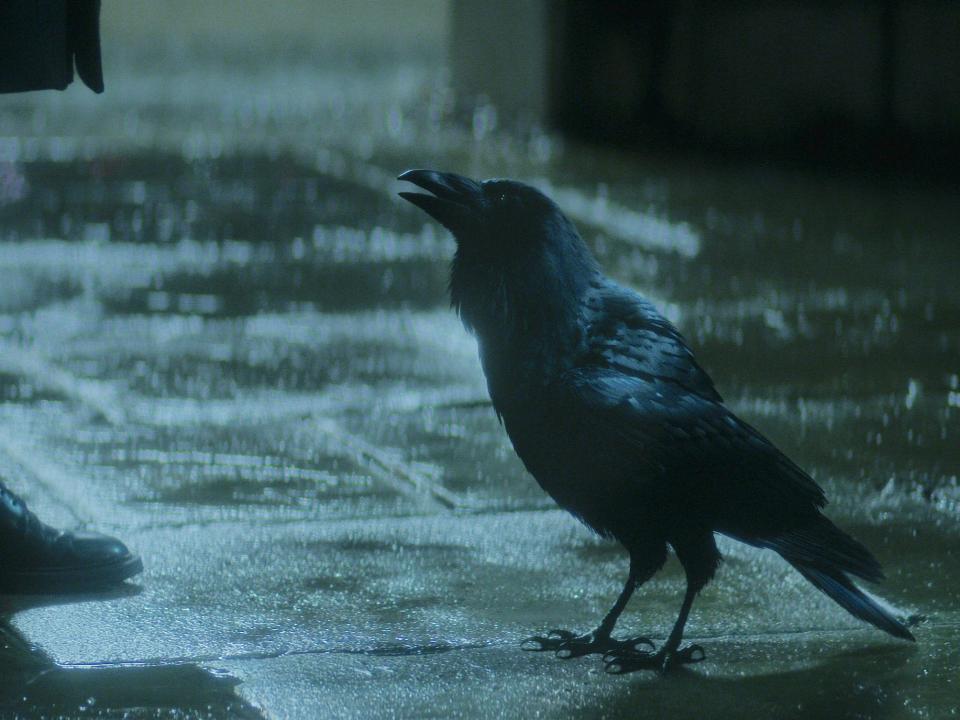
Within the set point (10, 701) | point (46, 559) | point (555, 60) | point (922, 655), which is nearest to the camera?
point (10, 701)

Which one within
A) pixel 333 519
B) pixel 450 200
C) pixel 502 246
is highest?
pixel 450 200

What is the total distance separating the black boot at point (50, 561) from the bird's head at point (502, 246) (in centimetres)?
124

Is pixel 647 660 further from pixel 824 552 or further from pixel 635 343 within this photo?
pixel 635 343

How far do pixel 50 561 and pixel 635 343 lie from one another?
1650 mm

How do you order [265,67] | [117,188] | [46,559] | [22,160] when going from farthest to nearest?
[265,67]
[22,160]
[117,188]
[46,559]

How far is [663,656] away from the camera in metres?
3.70

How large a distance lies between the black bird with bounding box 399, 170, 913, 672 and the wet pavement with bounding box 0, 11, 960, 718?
283 millimetres

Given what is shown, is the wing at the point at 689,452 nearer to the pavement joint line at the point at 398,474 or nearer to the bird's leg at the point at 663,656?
the bird's leg at the point at 663,656

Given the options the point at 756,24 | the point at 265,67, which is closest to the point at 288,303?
the point at 756,24

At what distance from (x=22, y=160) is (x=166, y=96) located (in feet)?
20.2

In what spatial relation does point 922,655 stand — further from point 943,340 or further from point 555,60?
point 555,60

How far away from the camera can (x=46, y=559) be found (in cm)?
421

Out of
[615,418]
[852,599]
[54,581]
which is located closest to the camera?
[615,418]

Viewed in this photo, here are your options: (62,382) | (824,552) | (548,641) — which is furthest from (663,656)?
(62,382)
